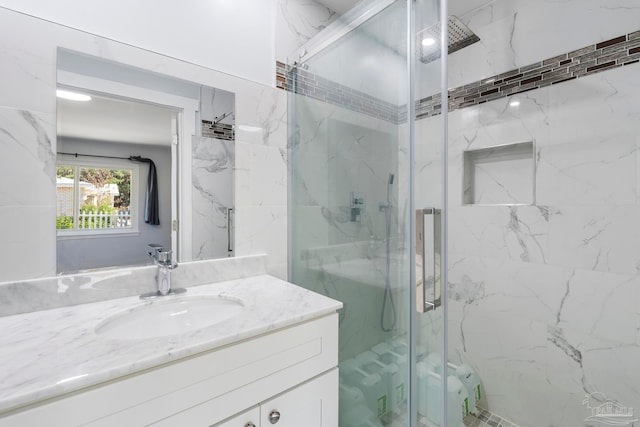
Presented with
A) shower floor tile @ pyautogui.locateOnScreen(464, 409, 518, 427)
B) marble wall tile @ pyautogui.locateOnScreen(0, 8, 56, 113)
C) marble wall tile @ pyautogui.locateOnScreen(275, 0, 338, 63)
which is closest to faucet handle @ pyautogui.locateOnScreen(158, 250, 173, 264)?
marble wall tile @ pyautogui.locateOnScreen(0, 8, 56, 113)

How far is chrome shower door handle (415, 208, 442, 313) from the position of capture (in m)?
1.03


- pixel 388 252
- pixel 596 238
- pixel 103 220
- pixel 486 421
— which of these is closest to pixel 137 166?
pixel 103 220

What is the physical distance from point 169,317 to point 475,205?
71.9 inches

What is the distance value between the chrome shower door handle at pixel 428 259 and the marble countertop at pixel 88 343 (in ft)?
1.01

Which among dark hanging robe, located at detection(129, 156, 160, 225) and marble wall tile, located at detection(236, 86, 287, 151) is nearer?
dark hanging robe, located at detection(129, 156, 160, 225)

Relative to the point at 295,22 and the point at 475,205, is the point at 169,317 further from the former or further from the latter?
the point at 475,205

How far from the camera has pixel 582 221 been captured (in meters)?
1.49

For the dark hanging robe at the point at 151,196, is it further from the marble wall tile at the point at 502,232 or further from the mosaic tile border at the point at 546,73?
the marble wall tile at the point at 502,232

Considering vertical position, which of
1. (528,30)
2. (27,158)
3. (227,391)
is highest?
(528,30)

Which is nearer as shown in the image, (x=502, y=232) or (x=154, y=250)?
(x=154, y=250)

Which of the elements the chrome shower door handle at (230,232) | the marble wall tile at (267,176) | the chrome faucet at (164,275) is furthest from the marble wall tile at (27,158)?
the marble wall tile at (267,176)

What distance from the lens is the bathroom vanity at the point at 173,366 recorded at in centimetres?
57

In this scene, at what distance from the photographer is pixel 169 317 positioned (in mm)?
1039

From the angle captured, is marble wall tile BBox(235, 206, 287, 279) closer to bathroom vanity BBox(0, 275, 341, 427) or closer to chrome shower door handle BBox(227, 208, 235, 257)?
chrome shower door handle BBox(227, 208, 235, 257)
